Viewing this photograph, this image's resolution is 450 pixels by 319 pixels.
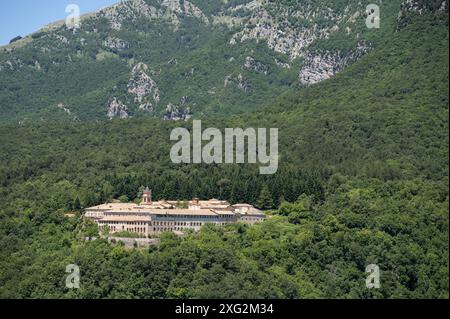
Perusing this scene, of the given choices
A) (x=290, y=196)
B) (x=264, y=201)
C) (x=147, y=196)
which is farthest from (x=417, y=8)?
(x=147, y=196)

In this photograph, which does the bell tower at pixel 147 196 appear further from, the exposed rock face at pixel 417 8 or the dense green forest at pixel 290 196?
the exposed rock face at pixel 417 8

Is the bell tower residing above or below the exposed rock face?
below

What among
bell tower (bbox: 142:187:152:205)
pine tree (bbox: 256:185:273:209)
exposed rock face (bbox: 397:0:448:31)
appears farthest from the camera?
exposed rock face (bbox: 397:0:448:31)

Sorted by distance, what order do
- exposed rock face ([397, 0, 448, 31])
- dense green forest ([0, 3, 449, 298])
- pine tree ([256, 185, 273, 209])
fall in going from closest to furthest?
dense green forest ([0, 3, 449, 298]) < pine tree ([256, 185, 273, 209]) < exposed rock face ([397, 0, 448, 31])

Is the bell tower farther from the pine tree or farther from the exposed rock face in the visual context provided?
the exposed rock face

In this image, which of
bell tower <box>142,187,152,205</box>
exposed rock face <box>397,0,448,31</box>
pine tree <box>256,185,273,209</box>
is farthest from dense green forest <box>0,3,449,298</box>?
bell tower <box>142,187,152,205</box>

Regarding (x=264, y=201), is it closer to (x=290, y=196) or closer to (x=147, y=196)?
(x=290, y=196)
